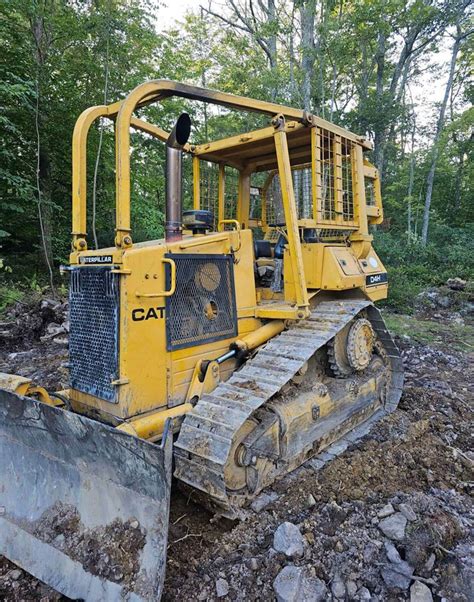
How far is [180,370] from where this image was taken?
10.5ft

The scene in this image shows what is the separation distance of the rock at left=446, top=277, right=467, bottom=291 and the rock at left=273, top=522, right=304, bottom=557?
1221cm

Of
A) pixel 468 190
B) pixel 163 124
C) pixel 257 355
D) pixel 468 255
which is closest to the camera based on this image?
pixel 257 355

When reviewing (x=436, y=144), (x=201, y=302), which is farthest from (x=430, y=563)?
(x=436, y=144)

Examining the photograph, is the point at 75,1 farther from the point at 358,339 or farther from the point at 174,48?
the point at 358,339

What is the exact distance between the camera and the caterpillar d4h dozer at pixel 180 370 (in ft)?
7.68

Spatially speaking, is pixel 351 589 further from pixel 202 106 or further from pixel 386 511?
pixel 202 106

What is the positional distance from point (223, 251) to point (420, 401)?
3179 mm

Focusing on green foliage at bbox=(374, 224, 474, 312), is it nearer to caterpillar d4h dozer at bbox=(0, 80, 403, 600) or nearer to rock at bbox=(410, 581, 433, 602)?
caterpillar d4h dozer at bbox=(0, 80, 403, 600)

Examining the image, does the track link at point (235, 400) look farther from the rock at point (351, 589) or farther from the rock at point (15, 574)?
the rock at point (15, 574)

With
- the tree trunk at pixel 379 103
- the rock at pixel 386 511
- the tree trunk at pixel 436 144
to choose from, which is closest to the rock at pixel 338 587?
the rock at pixel 386 511

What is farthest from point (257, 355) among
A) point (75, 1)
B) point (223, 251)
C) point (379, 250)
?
point (379, 250)

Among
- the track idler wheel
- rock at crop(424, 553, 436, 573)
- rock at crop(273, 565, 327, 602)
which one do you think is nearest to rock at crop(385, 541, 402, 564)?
rock at crop(424, 553, 436, 573)

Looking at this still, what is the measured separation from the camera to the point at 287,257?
3941 millimetres

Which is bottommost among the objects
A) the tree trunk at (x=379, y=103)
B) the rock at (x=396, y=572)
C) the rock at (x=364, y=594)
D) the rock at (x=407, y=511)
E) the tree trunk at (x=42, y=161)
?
the rock at (x=364, y=594)
